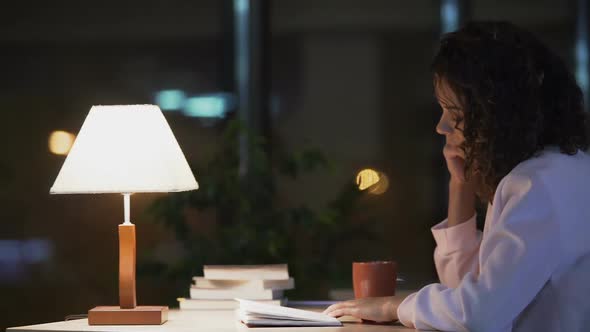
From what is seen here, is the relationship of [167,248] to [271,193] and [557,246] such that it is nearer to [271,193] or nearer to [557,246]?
[271,193]

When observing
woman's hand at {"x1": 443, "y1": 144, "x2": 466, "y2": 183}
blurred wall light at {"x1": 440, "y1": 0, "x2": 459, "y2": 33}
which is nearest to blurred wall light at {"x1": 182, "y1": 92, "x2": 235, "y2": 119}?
blurred wall light at {"x1": 440, "y1": 0, "x2": 459, "y2": 33}

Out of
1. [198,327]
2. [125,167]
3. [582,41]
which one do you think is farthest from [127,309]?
[582,41]

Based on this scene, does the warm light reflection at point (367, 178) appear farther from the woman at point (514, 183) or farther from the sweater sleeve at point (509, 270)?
the sweater sleeve at point (509, 270)

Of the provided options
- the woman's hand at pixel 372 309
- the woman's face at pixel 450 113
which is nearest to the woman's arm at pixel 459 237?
the woman's face at pixel 450 113

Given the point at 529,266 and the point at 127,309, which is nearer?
the point at 529,266

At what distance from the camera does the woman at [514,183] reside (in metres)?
1.70

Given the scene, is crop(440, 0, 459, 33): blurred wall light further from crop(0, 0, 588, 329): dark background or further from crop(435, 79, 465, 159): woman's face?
crop(435, 79, 465, 159): woman's face

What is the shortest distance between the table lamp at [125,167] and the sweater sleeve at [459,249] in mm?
659

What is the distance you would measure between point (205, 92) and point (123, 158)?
2.02 metres

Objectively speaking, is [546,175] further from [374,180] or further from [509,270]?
[374,180]

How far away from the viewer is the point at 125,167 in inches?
77.9

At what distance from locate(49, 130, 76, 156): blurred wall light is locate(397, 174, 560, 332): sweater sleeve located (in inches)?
93.6

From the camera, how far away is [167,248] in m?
3.85

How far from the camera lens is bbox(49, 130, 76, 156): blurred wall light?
3.76 m
